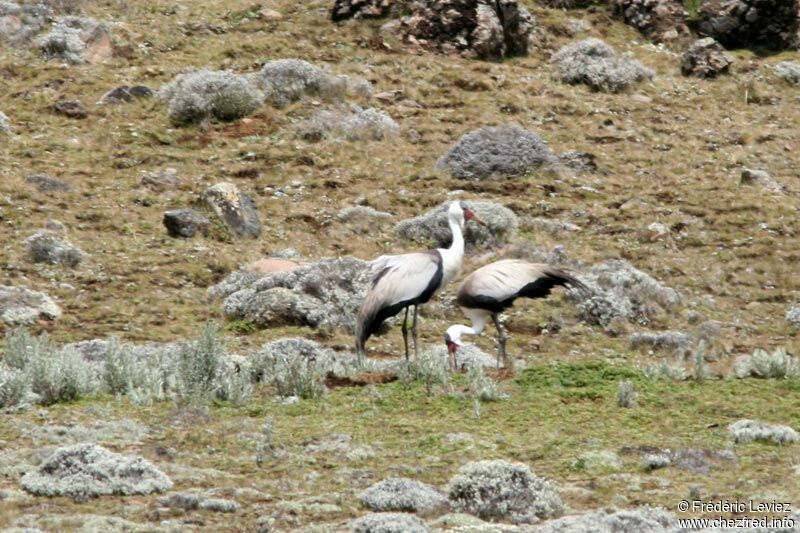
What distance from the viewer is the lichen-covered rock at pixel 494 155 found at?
94.5 feet

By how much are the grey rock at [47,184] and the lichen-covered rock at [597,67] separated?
14.5 m

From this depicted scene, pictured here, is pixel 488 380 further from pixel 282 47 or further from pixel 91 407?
pixel 282 47

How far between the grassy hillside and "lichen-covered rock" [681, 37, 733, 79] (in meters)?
0.49

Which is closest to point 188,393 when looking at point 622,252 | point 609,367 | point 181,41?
point 609,367

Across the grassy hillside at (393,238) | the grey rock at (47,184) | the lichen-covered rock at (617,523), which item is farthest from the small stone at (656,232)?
the lichen-covered rock at (617,523)

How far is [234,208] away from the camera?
2548cm

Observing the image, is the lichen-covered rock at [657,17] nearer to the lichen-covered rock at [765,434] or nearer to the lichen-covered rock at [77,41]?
the lichen-covered rock at [77,41]

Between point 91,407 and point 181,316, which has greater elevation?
point 91,407

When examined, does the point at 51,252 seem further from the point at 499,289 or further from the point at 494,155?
the point at 494,155

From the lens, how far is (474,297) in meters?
17.5

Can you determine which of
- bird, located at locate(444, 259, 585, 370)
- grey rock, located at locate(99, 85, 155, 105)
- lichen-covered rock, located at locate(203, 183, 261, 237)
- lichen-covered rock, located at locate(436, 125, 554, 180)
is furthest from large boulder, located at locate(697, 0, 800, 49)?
bird, located at locate(444, 259, 585, 370)

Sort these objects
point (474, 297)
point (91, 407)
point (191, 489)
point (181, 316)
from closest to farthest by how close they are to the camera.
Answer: point (191, 489) < point (91, 407) < point (474, 297) < point (181, 316)

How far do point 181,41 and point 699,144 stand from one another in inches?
560

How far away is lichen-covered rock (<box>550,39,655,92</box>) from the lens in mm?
34688
